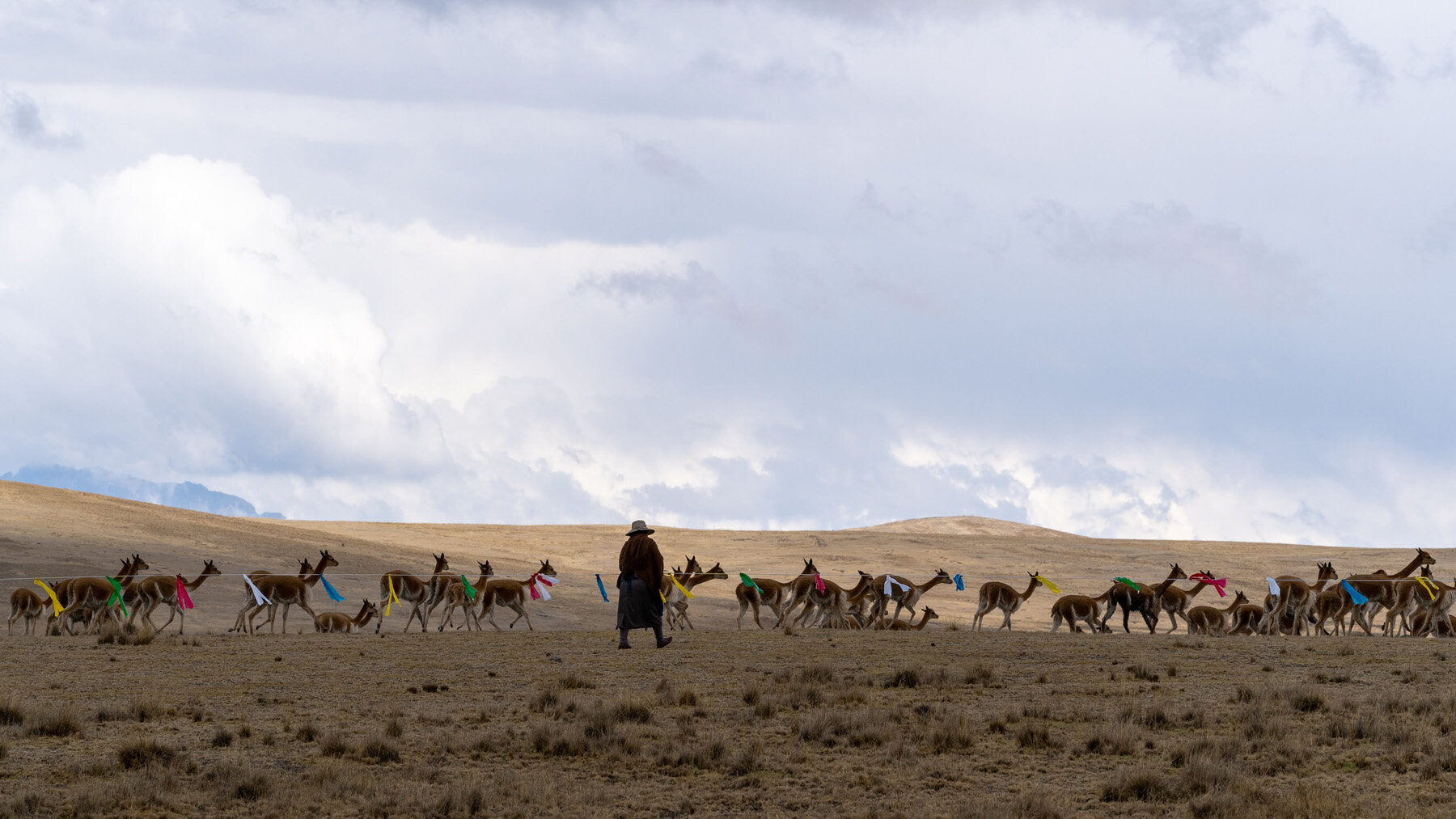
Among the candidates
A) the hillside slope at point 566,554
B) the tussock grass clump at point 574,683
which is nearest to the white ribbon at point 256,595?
the hillside slope at point 566,554

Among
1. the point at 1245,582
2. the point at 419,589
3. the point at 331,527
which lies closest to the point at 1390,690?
the point at 419,589

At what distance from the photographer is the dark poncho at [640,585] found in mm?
20500

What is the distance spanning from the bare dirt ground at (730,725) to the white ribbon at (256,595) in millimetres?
→ 2798

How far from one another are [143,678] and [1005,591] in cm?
1893

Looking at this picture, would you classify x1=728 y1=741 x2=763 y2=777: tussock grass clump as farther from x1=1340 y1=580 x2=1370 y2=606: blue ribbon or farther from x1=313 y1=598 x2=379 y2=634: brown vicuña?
x1=1340 y1=580 x2=1370 y2=606: blue ribbon

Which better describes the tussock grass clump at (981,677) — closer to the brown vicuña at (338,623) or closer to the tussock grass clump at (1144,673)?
the tussock grass clump at (1144,673)

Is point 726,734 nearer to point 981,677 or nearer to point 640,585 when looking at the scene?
point 981,677

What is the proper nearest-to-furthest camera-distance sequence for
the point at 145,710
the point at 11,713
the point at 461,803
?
the point at 461,803
the point at 11,713
the point at 145,710

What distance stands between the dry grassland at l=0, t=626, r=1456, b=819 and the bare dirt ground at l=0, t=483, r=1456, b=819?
0.04 metres

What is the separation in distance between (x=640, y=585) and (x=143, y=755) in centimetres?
971

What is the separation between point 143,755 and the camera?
460 inches

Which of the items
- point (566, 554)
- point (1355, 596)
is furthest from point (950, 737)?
point (566, 554)

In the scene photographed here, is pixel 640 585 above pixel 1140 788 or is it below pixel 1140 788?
above

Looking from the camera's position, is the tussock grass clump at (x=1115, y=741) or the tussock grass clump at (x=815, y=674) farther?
the tussock grass clump at (x=815, y=674)
